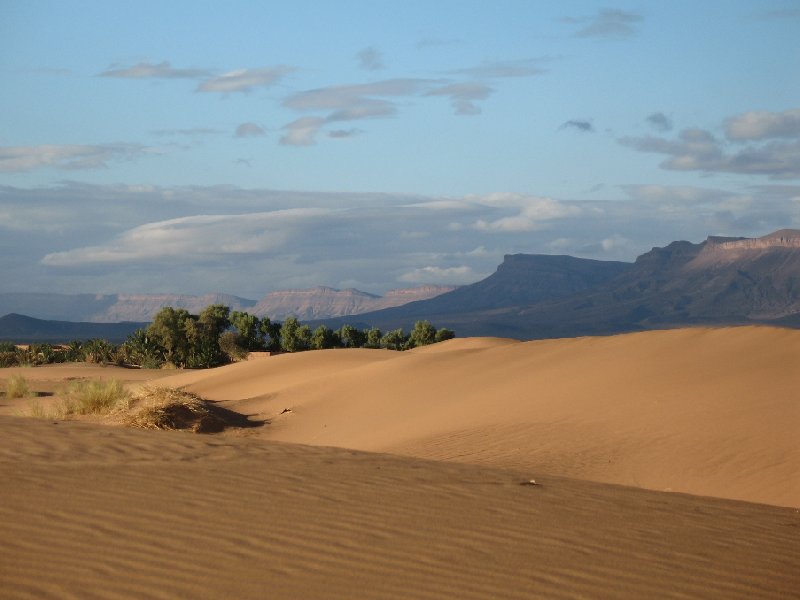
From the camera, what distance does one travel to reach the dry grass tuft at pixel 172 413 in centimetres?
1823

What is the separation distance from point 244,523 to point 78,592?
6.49 feet

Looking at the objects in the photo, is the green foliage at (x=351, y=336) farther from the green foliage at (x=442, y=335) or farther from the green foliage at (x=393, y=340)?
the green foliage at (x=442, y=335)

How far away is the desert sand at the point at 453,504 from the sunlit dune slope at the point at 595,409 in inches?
2.6

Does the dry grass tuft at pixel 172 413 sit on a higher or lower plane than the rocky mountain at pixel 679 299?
lower

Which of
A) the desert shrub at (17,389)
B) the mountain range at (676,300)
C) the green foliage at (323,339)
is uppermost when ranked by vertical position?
the mountain range at (676,300)

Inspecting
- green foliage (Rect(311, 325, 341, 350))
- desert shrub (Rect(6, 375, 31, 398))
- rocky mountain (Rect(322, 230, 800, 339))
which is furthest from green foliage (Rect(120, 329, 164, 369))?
rocky mountain (Rect(322, 230, 800, 339))

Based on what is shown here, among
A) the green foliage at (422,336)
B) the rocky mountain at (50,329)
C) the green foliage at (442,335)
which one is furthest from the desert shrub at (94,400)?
the rocky mountain at (50,329)

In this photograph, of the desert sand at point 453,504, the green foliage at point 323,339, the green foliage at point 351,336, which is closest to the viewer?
the desert sand at point 453,504

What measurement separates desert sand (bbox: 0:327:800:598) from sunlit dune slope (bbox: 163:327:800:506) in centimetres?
7

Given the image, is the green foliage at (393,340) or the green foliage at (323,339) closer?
the green foliage at (323,339)

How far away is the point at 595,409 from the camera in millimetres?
18188

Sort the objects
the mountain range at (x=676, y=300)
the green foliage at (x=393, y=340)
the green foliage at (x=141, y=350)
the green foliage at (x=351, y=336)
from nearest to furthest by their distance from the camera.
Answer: the green foliage at (x=141, y=350) → the green foliage at (x=351, y=336) → the green foliage at (x=393, y=340) → the mountain range at (x=676, y=300)

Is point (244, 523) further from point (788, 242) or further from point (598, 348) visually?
point (788, 242)

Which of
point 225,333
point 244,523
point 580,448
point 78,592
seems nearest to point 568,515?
point 244,523
